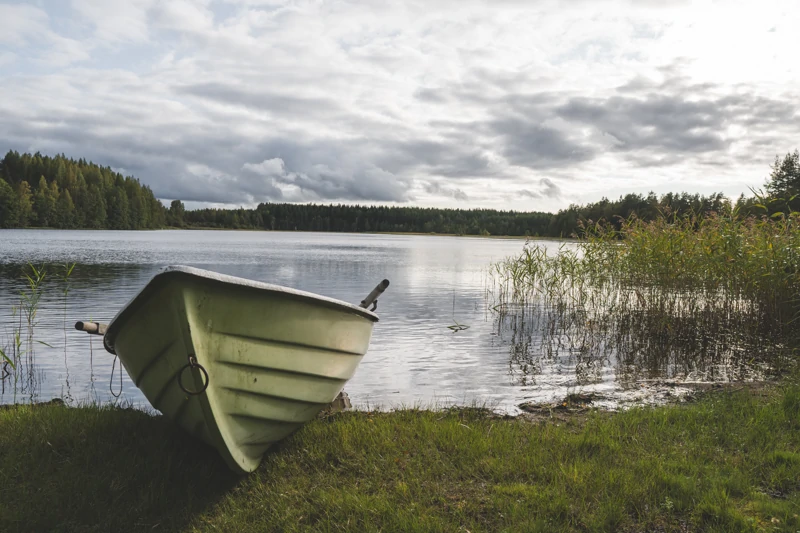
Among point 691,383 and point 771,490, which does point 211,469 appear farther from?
point 691,383

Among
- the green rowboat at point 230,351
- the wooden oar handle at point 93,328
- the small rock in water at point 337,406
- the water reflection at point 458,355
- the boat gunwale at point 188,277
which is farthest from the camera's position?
the water reflection at point 458,355

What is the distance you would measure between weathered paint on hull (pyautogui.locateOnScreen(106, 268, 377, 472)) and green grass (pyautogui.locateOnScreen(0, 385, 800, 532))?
46 cm

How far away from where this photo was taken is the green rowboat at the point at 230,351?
370 centimetres

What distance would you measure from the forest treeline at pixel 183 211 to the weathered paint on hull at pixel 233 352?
50.4m

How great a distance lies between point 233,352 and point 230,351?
1.0 inches

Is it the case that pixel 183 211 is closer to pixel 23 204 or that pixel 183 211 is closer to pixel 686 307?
pixel 23 204

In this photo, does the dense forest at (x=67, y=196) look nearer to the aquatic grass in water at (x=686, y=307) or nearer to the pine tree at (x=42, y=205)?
the pine tree at (x=42, y=205)

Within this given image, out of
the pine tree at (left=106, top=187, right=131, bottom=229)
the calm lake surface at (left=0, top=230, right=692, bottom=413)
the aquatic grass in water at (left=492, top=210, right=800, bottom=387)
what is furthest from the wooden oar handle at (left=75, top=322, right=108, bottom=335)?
the pine tree at (left=106, top=187, right=131, bottom=229)

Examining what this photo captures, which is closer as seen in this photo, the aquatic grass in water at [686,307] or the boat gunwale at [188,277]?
the boat gunwale at [188,277]

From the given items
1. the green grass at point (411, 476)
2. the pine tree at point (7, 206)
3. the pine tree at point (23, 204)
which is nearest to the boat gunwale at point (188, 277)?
the green grass at point (411, 476)

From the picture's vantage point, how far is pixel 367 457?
15.1 feet

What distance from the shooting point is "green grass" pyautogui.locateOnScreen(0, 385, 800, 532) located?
3736 millimetres

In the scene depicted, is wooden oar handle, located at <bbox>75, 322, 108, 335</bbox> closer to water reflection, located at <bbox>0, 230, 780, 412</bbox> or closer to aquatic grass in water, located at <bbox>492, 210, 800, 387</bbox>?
water reflection, located at <bbox>0, 230, 780, 412</bbox>

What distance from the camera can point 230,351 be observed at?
3.89 m
